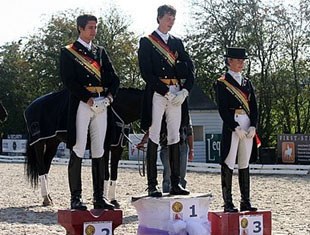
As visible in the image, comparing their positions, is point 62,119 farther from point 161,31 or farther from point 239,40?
point 239,40

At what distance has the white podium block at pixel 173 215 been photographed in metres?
6.06

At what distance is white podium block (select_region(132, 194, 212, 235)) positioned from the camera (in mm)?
6062

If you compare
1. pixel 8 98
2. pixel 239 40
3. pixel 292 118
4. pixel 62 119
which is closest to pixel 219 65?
pixel 239 40

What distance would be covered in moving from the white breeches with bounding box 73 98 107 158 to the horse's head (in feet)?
13.1

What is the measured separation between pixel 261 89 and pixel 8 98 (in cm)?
1796

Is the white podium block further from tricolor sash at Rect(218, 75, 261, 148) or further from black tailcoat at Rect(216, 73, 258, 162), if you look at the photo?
tricolor sash at Rect(218, 75, 261, 148)

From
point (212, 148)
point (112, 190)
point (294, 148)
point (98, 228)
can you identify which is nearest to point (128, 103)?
point (112, 190)

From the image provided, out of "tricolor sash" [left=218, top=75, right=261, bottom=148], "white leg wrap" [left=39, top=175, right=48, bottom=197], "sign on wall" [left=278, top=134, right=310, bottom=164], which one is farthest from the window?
"tricolor sash" [left=218, top=75, right=261, bottom=148]

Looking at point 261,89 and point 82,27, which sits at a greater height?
point 261,89

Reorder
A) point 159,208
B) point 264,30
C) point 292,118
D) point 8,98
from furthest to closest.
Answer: point 8,98 < point 292,118 < point 264,30 < point 159,208

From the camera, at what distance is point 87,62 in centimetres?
621

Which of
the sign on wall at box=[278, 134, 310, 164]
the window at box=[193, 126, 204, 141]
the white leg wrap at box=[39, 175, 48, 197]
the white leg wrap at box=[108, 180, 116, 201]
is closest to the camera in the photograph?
the white leg wrap at box=[108, 180, 116, 201]

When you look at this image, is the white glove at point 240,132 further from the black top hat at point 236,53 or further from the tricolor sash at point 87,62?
the tricolor sash at point 87,62

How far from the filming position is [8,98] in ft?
142
